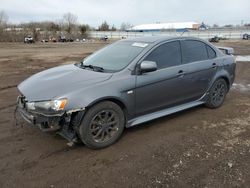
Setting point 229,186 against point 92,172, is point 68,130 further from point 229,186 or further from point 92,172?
point 229,186

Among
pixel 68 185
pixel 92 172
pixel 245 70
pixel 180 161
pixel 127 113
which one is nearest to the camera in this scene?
pixel 68 185

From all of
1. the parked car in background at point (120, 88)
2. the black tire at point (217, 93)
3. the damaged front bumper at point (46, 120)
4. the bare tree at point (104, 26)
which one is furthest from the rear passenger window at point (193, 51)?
the bare tree at point (104, 26)

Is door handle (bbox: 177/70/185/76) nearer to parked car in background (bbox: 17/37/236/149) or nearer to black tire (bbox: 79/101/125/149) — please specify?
parked car in background (bbox: 17/37/236/149)

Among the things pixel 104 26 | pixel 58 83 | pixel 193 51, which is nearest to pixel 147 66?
pixel 58 83

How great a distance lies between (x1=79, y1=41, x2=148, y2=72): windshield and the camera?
166 inches

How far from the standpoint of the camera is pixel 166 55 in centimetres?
457

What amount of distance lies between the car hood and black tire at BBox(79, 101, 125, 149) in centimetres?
40

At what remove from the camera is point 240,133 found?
14.6 feet

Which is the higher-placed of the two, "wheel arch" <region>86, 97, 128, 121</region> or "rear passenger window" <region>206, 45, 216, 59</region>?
"rear passenger window" <region>206, 45, 216, 59</region>

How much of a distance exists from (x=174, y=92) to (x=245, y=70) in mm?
8334

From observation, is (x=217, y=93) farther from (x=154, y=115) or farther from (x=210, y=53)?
(x=154, y=115)

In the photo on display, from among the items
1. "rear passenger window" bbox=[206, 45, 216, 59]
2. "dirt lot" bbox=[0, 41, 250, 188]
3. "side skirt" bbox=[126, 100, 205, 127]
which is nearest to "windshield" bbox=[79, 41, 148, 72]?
"side skirt" bbox=[126, 100, 205, 127]

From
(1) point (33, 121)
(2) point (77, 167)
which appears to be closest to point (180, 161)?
(2) point (77, 167)

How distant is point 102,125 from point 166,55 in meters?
1.78
